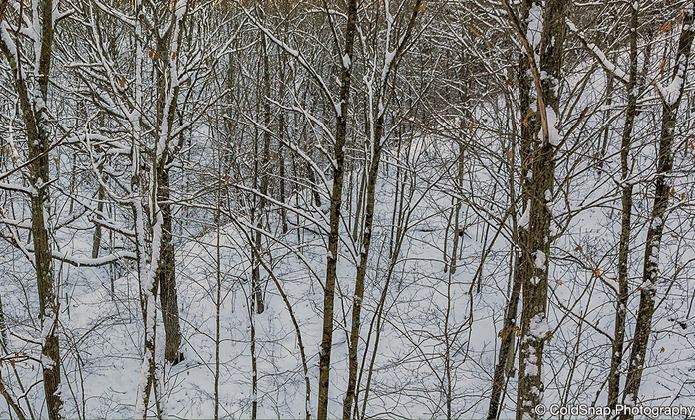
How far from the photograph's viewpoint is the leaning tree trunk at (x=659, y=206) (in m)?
5.70

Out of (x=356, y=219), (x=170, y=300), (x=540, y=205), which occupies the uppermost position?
(x=356, y=219)

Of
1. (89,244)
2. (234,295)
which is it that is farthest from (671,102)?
(89,244)

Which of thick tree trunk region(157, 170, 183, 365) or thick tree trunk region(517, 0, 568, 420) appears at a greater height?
thick tree trunk region(157, 170, 183, 365)

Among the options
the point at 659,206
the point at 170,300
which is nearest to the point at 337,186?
the point at 659,206

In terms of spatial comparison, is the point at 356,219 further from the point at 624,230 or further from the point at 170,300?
the point at 624,230

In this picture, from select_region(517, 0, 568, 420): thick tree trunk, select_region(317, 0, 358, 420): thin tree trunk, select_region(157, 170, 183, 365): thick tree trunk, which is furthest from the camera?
select_region(157, 170, 183, 365): thick tree trunk

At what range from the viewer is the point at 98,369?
11.0 meters

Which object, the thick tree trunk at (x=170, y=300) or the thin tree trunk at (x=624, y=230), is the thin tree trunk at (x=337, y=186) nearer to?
the thin tree trunk at (x=624, y=230)

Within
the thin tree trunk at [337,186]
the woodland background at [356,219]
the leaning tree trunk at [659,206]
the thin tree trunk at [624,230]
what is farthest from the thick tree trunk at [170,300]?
the leaning tree trunk at [659,206]

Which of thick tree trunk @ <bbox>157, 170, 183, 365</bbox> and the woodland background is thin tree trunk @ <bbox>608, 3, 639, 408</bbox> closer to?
the woodland background

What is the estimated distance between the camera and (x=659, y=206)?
6.19 metres

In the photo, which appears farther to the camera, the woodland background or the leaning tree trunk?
the leaning tree trunk

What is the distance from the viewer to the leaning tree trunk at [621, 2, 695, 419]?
5696mm

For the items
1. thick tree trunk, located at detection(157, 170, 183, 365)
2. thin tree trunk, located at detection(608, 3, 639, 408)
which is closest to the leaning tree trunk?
thin tree trunk, located at detection(608, 3, 639, 408)
